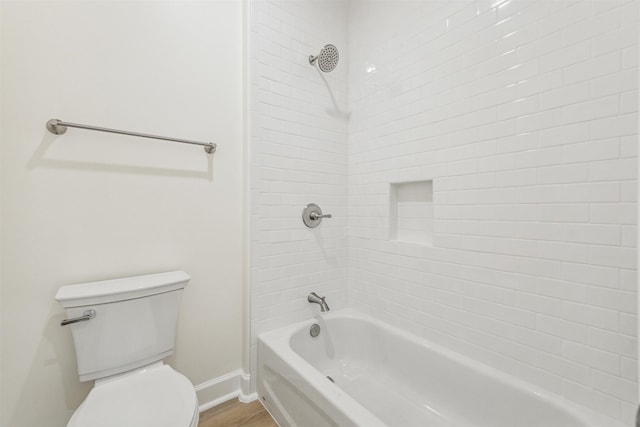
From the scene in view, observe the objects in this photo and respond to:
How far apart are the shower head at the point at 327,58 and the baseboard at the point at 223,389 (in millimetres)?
1950

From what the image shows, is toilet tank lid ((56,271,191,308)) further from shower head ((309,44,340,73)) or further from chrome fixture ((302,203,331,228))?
shower head ((309,44,340,73))

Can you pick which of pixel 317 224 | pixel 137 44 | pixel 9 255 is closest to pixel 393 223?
pixel 317 224

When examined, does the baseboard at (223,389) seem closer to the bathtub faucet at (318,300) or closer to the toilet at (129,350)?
the toilet at (129,350)

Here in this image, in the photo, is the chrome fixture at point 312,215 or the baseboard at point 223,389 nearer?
the baseboard at point 223,389

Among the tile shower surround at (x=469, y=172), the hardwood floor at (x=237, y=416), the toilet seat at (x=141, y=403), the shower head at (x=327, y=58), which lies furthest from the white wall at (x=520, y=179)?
the toilet seat at (x=141, y=403)

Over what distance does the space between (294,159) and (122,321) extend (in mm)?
1221

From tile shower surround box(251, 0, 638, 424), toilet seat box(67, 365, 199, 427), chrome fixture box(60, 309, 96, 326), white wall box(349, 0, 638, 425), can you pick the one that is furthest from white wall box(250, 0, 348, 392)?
chrome fixture box(60, 309, 96, 326)

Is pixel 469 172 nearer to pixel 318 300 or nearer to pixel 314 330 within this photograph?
pixel 318 300

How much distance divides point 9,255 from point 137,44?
3.61ft

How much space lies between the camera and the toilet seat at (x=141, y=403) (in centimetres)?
Answer: 95

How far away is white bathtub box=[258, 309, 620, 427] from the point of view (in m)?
1.11

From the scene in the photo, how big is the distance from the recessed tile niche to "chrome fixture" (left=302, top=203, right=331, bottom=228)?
1.45 feet

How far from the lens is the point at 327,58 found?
Answer: 5.69 feet

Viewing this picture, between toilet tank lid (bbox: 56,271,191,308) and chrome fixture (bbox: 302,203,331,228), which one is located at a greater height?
chrome fixture (bbox: 302,203,331,228)
